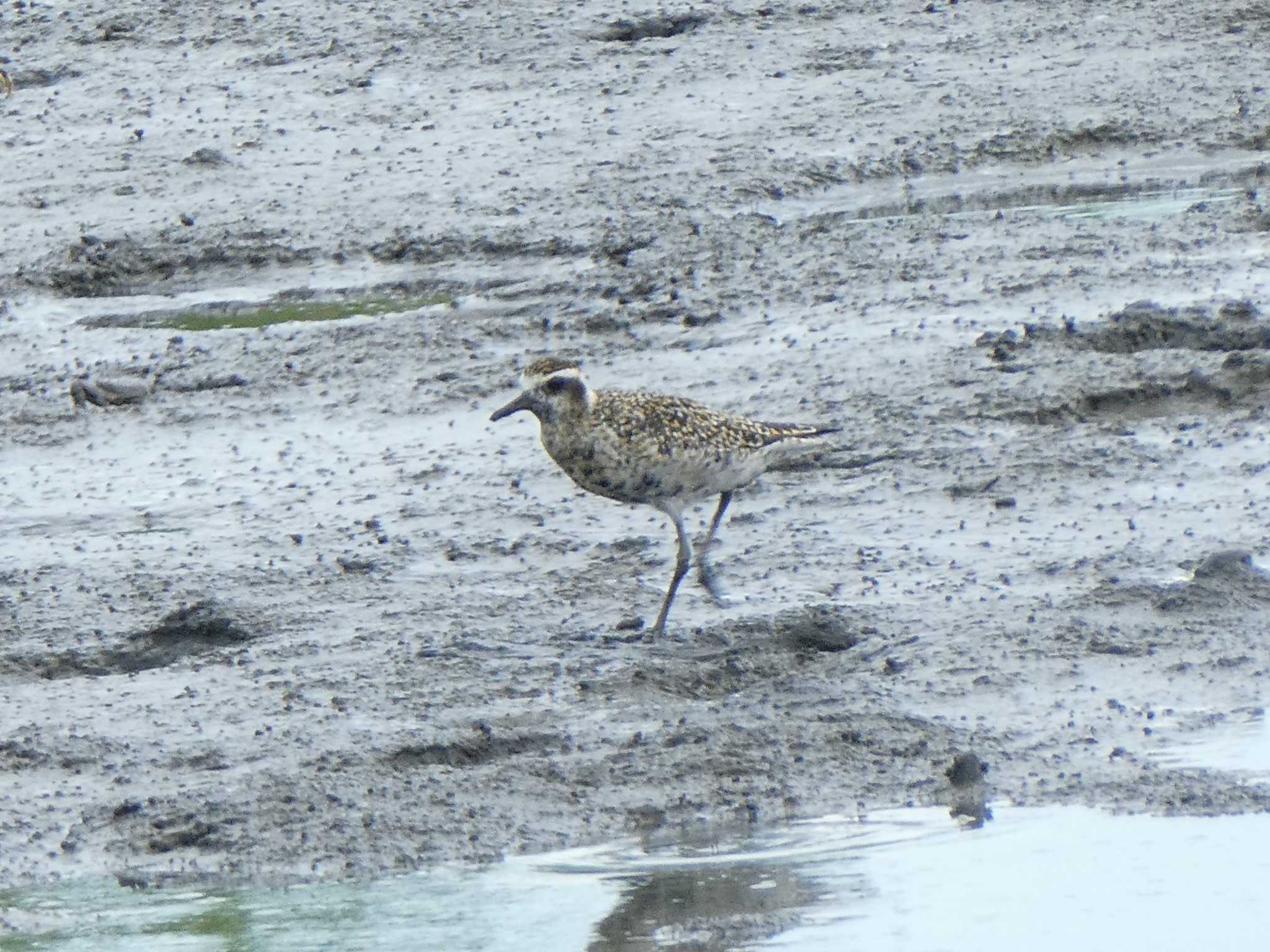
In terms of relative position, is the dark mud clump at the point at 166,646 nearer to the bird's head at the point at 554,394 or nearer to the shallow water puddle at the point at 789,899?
the bird's head at the point at 554,394

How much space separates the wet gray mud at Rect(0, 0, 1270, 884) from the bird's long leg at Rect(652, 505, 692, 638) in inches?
3.1

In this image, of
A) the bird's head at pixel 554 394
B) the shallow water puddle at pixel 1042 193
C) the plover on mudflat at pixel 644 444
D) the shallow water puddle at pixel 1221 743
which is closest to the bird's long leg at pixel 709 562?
the plover on mudflat at pixel 644 444

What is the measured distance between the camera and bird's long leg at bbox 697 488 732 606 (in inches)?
335

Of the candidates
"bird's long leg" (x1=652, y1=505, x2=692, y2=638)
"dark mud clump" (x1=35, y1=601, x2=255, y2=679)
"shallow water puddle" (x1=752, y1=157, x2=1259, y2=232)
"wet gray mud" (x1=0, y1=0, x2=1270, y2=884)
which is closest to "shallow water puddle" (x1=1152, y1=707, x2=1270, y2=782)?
"wet gray mud" (x1=0, y1=0, x2=1270, y2=884)

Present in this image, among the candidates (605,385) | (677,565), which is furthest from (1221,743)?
(605,385)

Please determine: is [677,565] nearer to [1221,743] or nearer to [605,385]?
[1221,743]

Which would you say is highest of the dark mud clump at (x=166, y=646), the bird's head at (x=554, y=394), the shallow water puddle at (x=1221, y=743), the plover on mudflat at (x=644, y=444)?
the bird's head at (x=554, y=394)

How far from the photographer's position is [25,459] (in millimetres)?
10570

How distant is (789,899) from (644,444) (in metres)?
2.54

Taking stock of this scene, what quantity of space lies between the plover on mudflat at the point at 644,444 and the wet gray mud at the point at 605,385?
1.21 ft

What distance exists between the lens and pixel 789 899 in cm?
614

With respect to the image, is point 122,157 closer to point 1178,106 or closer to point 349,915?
point 1178,106

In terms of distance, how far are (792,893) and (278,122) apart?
31.8 ft

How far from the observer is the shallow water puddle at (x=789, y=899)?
5977 mm
